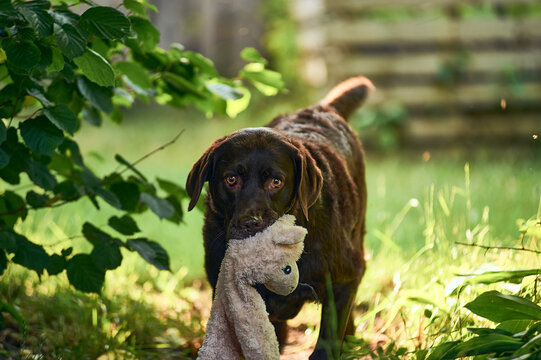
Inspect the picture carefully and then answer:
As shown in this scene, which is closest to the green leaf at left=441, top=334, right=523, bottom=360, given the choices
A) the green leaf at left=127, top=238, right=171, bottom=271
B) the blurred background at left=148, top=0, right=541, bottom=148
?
the green leaf at left=127, top=238, right=171, bottom=271

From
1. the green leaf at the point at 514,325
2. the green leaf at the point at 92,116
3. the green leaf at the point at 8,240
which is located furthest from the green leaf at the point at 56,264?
the green leaf at the point at 514,325

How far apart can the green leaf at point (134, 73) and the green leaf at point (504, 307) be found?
1.51 meters

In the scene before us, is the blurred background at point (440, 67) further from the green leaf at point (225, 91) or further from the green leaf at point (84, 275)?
the green leaf at point (84, 275)

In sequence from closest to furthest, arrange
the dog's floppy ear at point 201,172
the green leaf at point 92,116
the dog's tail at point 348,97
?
the dog's floppy ear at point 201,172, the green leaf at point 92,116, the dog's tail at point 348,97

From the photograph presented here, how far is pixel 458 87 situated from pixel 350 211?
572 centimetres

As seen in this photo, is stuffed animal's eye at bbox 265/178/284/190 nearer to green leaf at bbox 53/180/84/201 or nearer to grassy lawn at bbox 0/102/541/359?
grassy lawn at bbox 0/102/541/359

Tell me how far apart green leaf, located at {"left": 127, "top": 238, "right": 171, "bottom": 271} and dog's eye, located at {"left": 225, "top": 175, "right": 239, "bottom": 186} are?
539mm

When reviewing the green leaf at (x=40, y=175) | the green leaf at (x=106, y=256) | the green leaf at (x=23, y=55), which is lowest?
the green leaf at (x=106, y=256)

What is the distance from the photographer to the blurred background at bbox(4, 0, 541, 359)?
3080 millimetres

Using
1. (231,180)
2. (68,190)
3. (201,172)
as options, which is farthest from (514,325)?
(68,190)

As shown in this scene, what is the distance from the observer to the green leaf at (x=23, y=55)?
1.97m

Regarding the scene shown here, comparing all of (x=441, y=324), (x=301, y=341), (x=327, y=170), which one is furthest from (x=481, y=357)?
(x=301, y=341)

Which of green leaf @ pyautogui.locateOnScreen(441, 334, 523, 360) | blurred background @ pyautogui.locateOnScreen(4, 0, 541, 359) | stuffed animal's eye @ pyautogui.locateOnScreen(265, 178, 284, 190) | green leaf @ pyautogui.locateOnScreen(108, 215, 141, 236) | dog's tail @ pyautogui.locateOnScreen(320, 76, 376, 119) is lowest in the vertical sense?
blurred background @ pyautogui.locateOnScreen(4, 0, 541, 359)

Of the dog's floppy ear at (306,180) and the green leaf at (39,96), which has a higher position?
the green leaf at (39,96)
